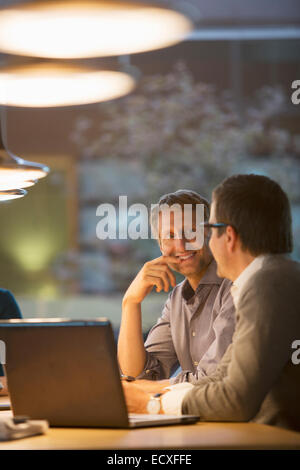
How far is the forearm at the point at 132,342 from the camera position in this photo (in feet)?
8.96

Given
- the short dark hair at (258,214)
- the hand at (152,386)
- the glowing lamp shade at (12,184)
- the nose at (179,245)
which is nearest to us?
the short dark hair at (258,214)

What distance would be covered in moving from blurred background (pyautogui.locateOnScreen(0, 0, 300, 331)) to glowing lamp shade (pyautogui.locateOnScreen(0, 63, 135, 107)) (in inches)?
94.0

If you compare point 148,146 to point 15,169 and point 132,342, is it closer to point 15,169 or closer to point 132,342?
point 132,342

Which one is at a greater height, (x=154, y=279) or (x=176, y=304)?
(x=154, y=279)

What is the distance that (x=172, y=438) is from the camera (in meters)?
1.62

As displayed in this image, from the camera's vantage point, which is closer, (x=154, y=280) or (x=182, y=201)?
(x=154, y=280)

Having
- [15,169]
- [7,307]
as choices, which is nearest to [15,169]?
[15,169]

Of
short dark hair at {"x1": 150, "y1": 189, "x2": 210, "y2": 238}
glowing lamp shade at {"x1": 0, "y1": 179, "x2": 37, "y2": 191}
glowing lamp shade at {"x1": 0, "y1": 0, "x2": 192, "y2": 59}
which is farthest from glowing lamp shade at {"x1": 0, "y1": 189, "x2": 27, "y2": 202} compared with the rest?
glowing lamp shade at {"x1": 0, "y1": 0, "x2": 192, "y2": 59}

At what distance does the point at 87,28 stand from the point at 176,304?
1485 millimetres

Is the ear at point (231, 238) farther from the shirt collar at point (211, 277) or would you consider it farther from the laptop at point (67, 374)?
the shirt collar at point (211, 277)

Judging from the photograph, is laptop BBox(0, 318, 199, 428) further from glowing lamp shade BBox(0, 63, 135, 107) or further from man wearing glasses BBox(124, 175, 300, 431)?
glowing lamp shade BBox(0, 63, 135, 107)

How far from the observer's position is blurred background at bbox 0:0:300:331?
4.48 m

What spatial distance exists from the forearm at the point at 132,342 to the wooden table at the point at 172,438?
36.1 inches

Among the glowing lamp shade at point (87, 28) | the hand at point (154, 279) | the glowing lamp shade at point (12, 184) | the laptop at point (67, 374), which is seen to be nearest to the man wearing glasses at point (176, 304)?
the hand at point (154, 279)
